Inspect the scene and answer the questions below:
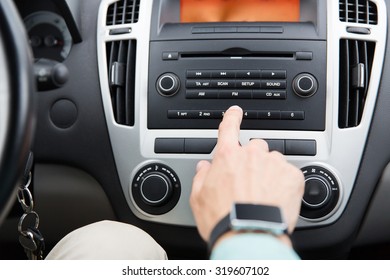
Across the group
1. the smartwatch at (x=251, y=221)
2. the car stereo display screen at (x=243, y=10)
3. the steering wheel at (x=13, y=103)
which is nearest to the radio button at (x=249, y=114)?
the car stereo display screen at (x=243, y=10)

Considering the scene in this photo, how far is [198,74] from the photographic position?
3.41ft

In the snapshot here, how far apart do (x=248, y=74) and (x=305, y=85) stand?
0.37 feet

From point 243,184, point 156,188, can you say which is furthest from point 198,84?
point 243,184

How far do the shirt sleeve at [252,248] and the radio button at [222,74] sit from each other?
43 cm

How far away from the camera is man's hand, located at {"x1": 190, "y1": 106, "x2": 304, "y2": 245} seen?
2.37 feet

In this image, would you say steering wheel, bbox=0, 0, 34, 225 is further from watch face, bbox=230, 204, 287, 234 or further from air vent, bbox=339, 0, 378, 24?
air vent, bbox=339, 0, 378, 24

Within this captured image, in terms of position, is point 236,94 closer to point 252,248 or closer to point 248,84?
point 248,84

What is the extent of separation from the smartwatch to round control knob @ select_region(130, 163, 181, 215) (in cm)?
34

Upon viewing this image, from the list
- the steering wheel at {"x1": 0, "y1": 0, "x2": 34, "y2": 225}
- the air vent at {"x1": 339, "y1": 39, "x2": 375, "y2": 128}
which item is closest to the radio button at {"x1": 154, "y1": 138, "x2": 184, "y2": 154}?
the air vent at {"x1": 339, "y1": 39, "x2": 375, "y2": 128}

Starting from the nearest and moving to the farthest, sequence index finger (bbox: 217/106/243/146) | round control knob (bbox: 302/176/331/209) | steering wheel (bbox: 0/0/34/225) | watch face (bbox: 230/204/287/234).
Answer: steering wheel (bbox: 0/0/34/225) < watch face (bbox: 230/204/287/234) < index finger (bbox: 217/106/243/146) < round control knob (bbox: 302/176/331/209)

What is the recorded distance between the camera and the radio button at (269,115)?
39.9 inches

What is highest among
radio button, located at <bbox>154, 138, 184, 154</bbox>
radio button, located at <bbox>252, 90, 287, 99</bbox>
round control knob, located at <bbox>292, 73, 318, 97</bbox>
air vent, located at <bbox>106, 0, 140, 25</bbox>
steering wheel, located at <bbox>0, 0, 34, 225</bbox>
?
air vent, located at <bbox>106, 0, 140, 25</bbox>

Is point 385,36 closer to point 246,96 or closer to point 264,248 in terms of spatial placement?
point 246,96

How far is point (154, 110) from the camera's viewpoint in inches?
41.1
